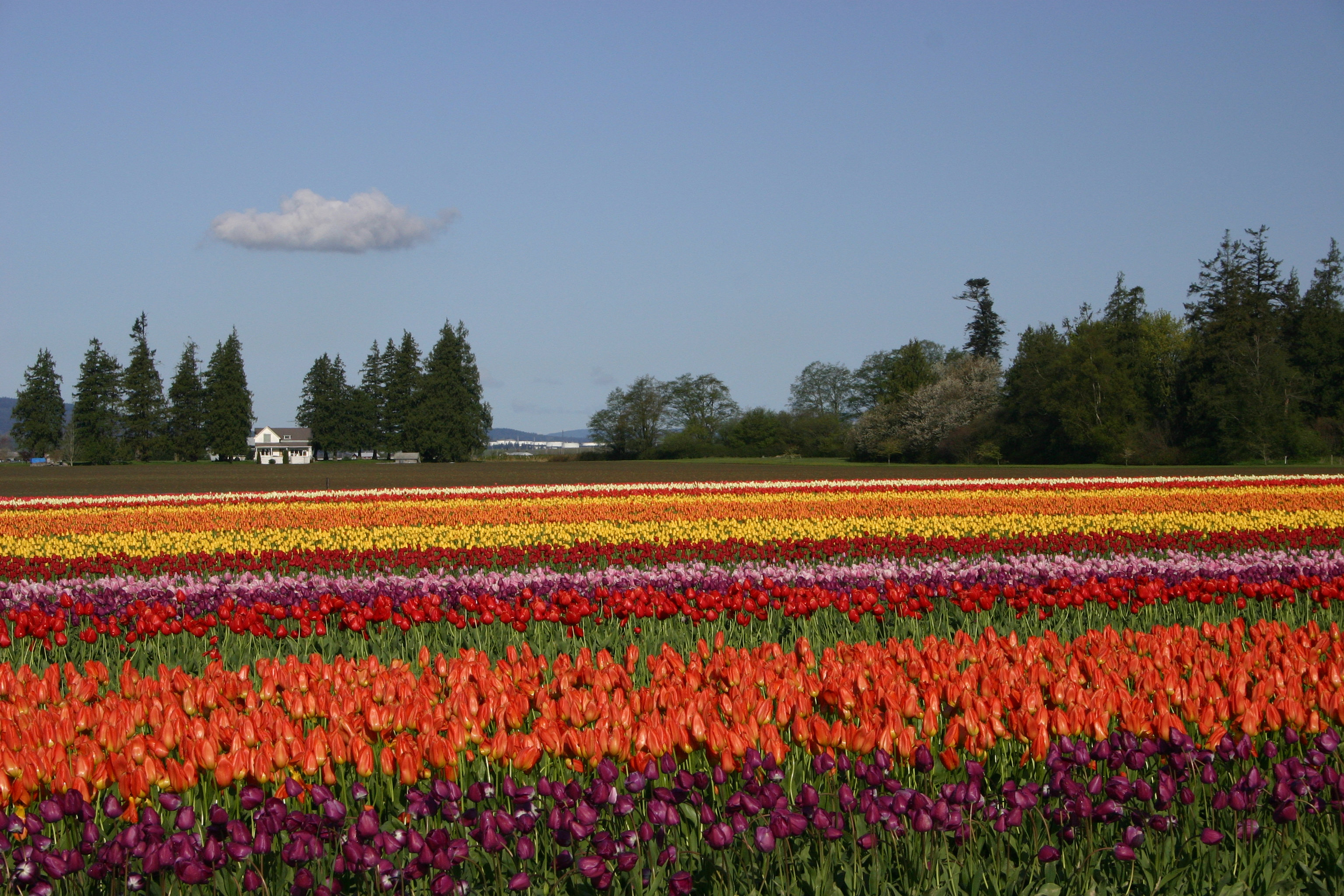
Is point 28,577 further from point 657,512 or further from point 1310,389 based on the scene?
point 1310,389

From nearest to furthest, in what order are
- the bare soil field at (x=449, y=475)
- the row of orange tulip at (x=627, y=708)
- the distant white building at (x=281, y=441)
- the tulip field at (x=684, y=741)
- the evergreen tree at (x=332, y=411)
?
the tulip field at (x=684, y=741) < the row of orange tulip at (x=627, y=708) < the bare soil field at (x=449, y=475) < the evergreen tree at (x=332, y=411) < the distant white building at (x=281, y=441)

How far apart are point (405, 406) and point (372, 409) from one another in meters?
10.7

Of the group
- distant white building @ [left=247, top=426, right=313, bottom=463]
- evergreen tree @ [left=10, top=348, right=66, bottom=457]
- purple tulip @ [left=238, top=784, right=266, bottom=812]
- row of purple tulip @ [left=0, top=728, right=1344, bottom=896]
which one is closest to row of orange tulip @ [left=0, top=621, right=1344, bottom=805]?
row of purple tulip @ [left=0, top=728, right=1344, bottom=896]

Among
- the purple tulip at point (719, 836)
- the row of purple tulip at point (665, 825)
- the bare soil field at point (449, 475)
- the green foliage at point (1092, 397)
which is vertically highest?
the green foliage at point (1092, 397)

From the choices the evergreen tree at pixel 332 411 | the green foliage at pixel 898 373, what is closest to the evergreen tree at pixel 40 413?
the evergreen tree at pixel 332 411

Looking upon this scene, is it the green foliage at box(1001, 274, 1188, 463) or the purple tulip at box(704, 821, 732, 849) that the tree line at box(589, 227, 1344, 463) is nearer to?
the green foliage at box(1001, 274, 1188, 463)

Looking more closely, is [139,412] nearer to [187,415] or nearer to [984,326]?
[187,415]

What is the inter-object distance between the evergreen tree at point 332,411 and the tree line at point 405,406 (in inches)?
2.4

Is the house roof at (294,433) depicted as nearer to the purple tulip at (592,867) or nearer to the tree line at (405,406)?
the tree line at (405,406)

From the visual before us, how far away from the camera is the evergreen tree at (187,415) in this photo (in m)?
86.4

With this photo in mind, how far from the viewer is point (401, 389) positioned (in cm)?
9481

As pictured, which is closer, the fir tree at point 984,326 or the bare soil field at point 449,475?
the bare soil field at point 449,475

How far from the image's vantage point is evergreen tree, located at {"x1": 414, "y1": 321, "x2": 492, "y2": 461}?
270ft

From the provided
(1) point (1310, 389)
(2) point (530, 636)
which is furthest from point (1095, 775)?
(1) point (1310, 389)
